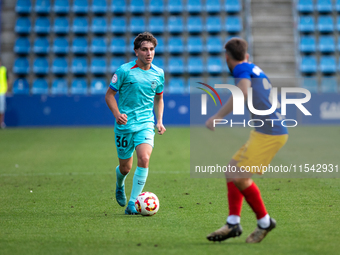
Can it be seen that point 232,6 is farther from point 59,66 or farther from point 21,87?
point 21,87

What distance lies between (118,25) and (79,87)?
345cm

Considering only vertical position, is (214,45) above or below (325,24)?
below

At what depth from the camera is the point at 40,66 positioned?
21.2 meters

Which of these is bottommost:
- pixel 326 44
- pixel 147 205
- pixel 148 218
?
pixel 148 218

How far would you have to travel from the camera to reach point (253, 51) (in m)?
21.6

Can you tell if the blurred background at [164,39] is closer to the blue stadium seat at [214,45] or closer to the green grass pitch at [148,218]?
the blue stadium seat at [214,45]

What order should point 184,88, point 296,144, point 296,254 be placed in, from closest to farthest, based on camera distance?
point 296,254
point 296,144
point 184,88

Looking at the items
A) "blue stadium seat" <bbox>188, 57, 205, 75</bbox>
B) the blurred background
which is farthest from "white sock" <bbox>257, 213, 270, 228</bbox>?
"blue stadium seat" <bbox>188, 57, 205, 75</bbox>

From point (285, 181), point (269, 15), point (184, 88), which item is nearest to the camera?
point (285, 181)

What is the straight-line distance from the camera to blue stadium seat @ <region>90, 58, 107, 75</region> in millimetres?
21156

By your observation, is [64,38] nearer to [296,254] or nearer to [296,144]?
[296,144]

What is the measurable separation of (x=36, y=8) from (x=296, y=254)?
801 inches

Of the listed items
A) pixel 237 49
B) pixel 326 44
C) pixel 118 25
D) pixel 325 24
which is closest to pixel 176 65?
pixel 118 25

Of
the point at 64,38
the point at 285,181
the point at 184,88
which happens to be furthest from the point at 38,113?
the point at 285,181
